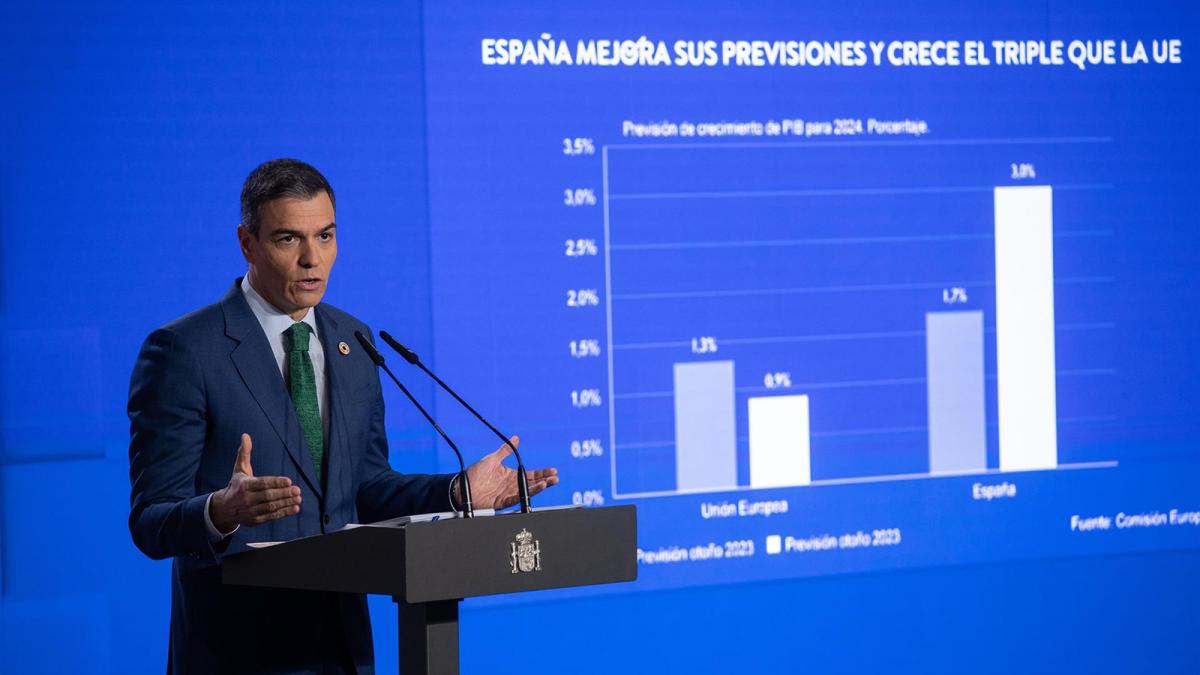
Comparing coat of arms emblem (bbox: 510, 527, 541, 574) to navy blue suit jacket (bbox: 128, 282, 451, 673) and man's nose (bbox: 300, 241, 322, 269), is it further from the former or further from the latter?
man's nose (bbox: 300, 241, 322, 269)

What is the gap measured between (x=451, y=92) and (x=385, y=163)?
0.86 feet

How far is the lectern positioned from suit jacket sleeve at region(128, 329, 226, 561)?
176 millimetres

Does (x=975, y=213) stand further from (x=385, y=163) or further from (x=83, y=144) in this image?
(x=83, y=144)

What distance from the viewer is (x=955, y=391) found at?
435 centimetres

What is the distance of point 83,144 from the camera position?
142 inches

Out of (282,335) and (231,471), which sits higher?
(282,335)

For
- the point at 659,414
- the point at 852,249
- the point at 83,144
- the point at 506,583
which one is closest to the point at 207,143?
the point at 83,144

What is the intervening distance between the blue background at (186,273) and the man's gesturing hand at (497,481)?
1515 millimetres

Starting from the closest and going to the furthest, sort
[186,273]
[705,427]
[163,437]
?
[163,437], [186,273], [705,427]

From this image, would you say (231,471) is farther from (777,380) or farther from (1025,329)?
(1025,329)

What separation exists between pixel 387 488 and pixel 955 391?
2293 mm

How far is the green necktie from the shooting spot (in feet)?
8.02

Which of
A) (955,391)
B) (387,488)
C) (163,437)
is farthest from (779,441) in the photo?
(163,437)

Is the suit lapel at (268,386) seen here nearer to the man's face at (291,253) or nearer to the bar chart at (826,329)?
the man's face at (291,253)
